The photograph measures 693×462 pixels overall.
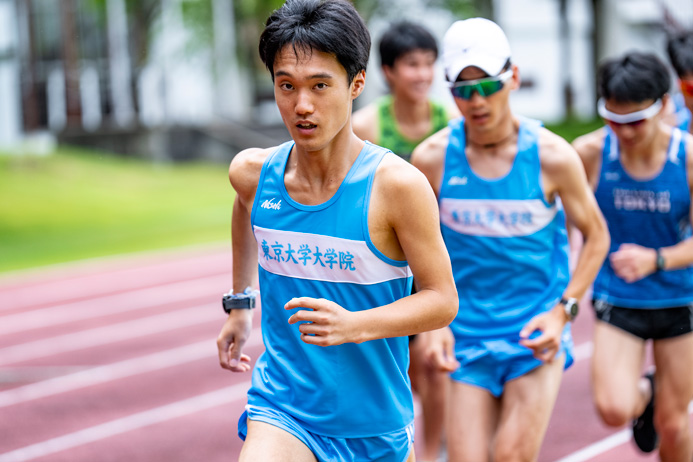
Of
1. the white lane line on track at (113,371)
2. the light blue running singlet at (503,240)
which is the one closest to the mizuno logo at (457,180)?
the light blue running singlet at (503,240)

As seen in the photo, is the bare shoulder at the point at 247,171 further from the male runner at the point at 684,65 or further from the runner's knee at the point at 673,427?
the male runner at the point at 684,65

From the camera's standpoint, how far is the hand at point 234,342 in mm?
3365

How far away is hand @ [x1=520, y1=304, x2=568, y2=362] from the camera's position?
155 inches

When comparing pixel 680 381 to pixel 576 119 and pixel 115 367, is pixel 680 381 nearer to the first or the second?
pixel 115 367

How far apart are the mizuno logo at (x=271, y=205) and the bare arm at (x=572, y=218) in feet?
4.61

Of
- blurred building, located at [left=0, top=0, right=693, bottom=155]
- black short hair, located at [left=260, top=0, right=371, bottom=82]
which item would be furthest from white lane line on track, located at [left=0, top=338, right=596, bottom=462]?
blurred building, located at [left=0, top=0, right=693, bottom=155]

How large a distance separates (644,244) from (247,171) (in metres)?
2.60

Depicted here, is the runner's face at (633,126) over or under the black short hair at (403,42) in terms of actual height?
under

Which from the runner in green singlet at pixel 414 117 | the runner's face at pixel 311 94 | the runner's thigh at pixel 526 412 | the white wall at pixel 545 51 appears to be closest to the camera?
the runner's face at pixel 311 94

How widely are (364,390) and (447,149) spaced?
1567 mm

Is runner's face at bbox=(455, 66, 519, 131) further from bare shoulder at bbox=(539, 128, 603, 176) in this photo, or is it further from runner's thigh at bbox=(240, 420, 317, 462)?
runner's thigh at bbox=(240, 420, 317, 462)

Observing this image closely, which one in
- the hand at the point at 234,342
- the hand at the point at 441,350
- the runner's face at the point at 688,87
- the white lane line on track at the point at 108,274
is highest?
the runner's face at the point at 688,87

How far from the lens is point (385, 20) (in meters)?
31.5

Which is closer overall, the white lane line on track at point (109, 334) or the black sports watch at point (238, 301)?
the black sports watch at point (238, 301)
